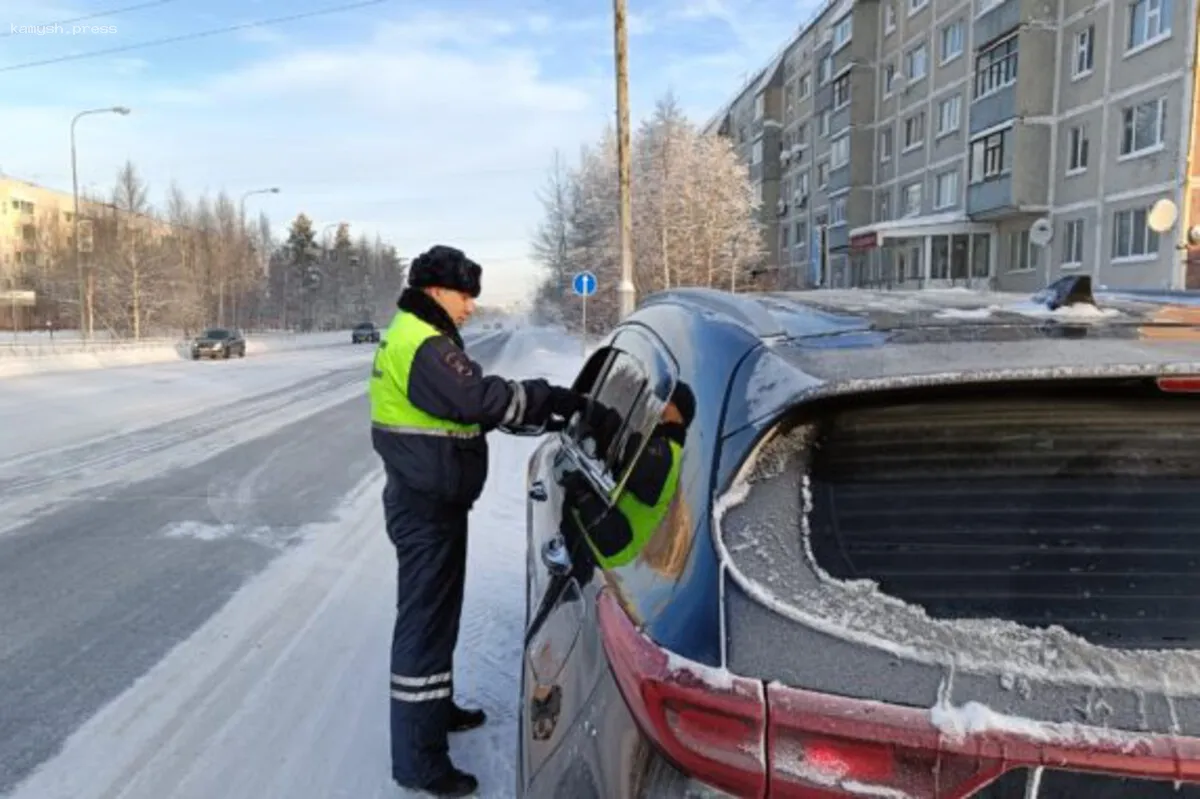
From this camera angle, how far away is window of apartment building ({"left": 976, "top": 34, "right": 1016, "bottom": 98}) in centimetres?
3125

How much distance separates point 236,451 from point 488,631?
24.1 ft

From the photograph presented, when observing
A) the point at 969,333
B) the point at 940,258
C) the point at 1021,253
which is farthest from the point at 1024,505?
the point at 940,258

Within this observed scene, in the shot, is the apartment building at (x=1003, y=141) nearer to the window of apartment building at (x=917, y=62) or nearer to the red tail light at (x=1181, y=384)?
the window of apartment building at (x=917, y=62)

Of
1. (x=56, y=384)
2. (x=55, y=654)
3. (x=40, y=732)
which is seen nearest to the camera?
(x=40, y=732)

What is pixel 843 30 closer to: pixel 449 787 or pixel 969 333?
pixel 449 787

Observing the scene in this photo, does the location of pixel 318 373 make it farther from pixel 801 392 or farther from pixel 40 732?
pixel 801 392

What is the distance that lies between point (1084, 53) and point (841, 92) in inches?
837

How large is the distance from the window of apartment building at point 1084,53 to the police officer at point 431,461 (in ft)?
102

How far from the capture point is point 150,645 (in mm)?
4484

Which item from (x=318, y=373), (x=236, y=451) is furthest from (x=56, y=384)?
(x=236, y=451)

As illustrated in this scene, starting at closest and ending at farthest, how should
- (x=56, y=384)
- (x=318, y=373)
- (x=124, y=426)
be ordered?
(x=124, y=426)
(x=56, y=384)
(x=318, y=373)

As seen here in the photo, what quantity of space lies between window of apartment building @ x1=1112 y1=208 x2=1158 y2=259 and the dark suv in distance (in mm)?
27003

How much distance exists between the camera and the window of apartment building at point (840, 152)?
159 feet

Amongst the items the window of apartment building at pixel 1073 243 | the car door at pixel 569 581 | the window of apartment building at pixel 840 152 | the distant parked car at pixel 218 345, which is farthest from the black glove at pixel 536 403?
the window of apartment building at pixel 840 152
